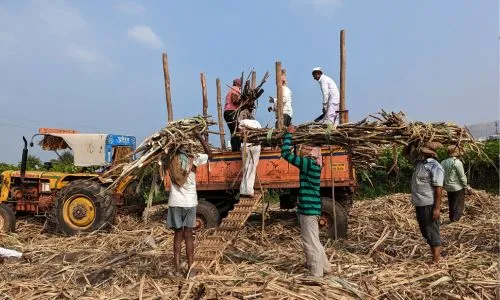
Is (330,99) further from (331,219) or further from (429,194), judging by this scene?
(429,194)

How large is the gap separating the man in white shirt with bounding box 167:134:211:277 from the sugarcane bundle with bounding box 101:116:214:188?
5.3 inches

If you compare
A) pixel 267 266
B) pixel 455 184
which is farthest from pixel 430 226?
pixel 455 184

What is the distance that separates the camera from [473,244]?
7.03 m

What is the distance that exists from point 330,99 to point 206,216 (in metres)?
3.13

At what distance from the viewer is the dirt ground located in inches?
191

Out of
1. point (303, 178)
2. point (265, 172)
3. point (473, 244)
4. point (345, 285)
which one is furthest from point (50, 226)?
point (473, 244)

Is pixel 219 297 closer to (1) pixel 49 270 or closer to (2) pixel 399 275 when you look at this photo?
(2) pixel 399 275

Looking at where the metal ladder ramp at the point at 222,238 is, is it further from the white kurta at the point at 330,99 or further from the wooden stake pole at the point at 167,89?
the wooden stake pole at the point at 167,89

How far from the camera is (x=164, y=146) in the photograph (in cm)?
549

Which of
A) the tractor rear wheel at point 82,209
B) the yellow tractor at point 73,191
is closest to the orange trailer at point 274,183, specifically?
the tractor rear wheel at point 82,209

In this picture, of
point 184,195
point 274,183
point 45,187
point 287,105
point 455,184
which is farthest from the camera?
point 45,187

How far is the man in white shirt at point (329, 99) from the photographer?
900cm

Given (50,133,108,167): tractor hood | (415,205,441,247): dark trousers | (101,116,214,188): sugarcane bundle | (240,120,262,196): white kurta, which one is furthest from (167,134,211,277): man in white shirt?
(50,133,108,167): tractor hood

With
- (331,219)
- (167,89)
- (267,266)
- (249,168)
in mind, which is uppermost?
(167,89)
